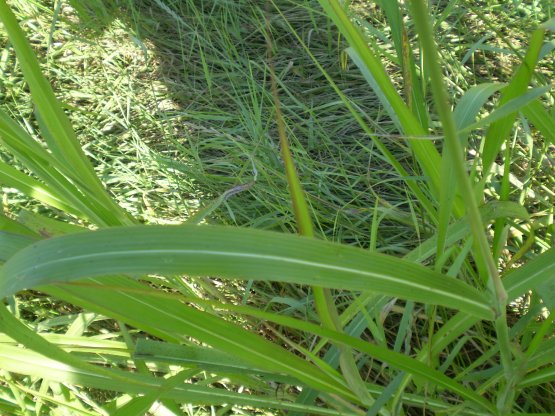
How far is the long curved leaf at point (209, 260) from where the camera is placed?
1.49 feet

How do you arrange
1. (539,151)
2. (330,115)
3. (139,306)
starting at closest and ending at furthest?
(139,306), (539,151), (330,115)

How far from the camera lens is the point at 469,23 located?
1523 mm

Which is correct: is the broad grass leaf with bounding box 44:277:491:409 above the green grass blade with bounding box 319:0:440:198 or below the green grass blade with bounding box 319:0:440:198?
below

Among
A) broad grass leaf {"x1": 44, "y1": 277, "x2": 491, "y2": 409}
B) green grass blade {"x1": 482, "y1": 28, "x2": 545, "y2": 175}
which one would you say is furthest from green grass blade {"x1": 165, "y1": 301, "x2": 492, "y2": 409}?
green grass blade {"x1": 482, "y1": 28, "x2": 545, "y2": 175}

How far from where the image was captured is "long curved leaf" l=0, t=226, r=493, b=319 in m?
0.45

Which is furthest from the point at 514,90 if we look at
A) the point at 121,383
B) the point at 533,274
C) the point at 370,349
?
the point at 121,383

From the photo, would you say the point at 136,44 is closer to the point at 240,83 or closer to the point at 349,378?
the point at 240,83

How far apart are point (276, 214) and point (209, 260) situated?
80cm

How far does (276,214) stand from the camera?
1.27 meters

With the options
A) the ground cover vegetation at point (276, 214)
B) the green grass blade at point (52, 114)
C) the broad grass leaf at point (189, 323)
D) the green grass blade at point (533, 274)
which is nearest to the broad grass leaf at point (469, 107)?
the ground cover vegetation at point (276, 214)

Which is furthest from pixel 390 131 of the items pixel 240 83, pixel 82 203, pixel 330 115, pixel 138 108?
pixel 82 203

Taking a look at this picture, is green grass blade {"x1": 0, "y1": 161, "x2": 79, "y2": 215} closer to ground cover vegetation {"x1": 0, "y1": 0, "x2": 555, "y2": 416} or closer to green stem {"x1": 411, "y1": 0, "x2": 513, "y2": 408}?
ground cover vegetation {"x1": 0, "y1": 0, "x2": 555, "y2": 416}

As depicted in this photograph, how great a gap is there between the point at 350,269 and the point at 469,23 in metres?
1.23

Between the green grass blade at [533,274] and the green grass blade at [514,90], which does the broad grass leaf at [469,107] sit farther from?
the green grass blade at [533,274]
